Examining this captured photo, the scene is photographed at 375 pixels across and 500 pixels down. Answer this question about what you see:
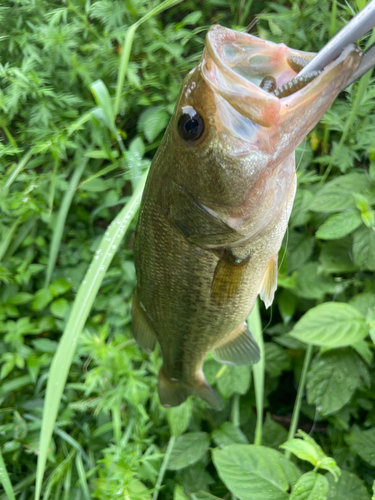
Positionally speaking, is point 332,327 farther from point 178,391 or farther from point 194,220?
point 194,220

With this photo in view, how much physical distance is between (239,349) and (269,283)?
29 centimetres

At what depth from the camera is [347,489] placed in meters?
1.26

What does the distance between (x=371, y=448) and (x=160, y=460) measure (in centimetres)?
90

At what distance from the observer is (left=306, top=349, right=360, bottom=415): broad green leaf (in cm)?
132

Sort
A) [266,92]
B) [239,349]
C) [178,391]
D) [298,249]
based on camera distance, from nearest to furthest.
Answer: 1. [266,92]
2. [239,349]
3. [178,391]
4. [298,249]

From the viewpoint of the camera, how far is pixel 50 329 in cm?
179

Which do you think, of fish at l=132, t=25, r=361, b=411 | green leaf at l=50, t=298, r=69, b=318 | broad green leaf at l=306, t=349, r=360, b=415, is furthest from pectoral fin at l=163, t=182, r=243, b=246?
green leaf at l=50, t=298, r=69, b=318

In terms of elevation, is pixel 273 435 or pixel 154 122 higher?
pixel 154 122

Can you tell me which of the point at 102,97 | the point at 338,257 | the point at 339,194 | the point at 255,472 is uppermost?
the point at 102,97

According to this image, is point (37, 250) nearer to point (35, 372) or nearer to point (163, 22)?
point (35, 372)

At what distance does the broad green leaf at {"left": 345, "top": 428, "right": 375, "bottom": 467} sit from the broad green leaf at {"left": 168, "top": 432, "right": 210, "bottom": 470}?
2.00 ft

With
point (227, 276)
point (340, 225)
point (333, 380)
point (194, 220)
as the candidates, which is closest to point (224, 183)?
point (194, 220)

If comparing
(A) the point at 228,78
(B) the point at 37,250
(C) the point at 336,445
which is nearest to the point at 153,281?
(A) the point at 228,78

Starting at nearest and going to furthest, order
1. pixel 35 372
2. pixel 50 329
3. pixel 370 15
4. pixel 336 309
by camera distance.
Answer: pixel 370 15 < pixel 336 309 < pixel 35 372 < pixel 50 329
